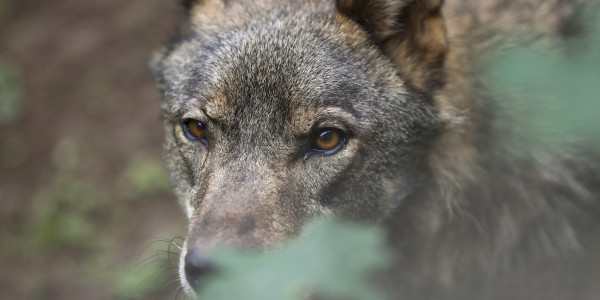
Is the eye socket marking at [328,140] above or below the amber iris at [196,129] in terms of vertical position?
below

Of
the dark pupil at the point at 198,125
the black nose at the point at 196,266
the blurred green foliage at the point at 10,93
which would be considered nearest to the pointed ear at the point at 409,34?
the dark pupil at the point at 198,125

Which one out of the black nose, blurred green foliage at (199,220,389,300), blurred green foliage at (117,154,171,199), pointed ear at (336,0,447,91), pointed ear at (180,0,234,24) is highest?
pointed ear at (180,0,234,24)

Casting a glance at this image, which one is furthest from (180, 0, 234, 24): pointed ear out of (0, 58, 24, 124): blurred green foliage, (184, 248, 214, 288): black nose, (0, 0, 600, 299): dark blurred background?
(0, 58, 24, 124): blurred green foliage

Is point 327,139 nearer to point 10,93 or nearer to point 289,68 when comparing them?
point 289,68

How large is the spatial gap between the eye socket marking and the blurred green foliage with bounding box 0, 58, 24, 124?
5.78 meters

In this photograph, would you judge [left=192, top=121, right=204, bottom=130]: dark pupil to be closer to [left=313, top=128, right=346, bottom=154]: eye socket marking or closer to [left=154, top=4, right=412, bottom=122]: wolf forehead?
[left=154, top=4, right=412, bottom=122]: wolf forehead

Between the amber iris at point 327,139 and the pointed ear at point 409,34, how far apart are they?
0.58 m

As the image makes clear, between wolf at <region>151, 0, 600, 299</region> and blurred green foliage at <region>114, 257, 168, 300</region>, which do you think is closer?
wolf at <region>151, 0, 600, 299</region>

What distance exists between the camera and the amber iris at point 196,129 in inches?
152

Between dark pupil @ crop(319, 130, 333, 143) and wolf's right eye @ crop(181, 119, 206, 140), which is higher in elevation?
wolf's right eye @ crop(181, 119, 206, 140)

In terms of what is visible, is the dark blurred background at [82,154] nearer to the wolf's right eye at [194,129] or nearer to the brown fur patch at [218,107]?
the wolf's right eye at [194,129]

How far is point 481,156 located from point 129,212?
435cm

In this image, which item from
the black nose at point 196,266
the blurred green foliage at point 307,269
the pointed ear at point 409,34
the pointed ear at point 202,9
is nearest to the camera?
the blurred green foliage at point 307,269

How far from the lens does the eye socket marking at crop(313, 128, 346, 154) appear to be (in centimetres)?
362
